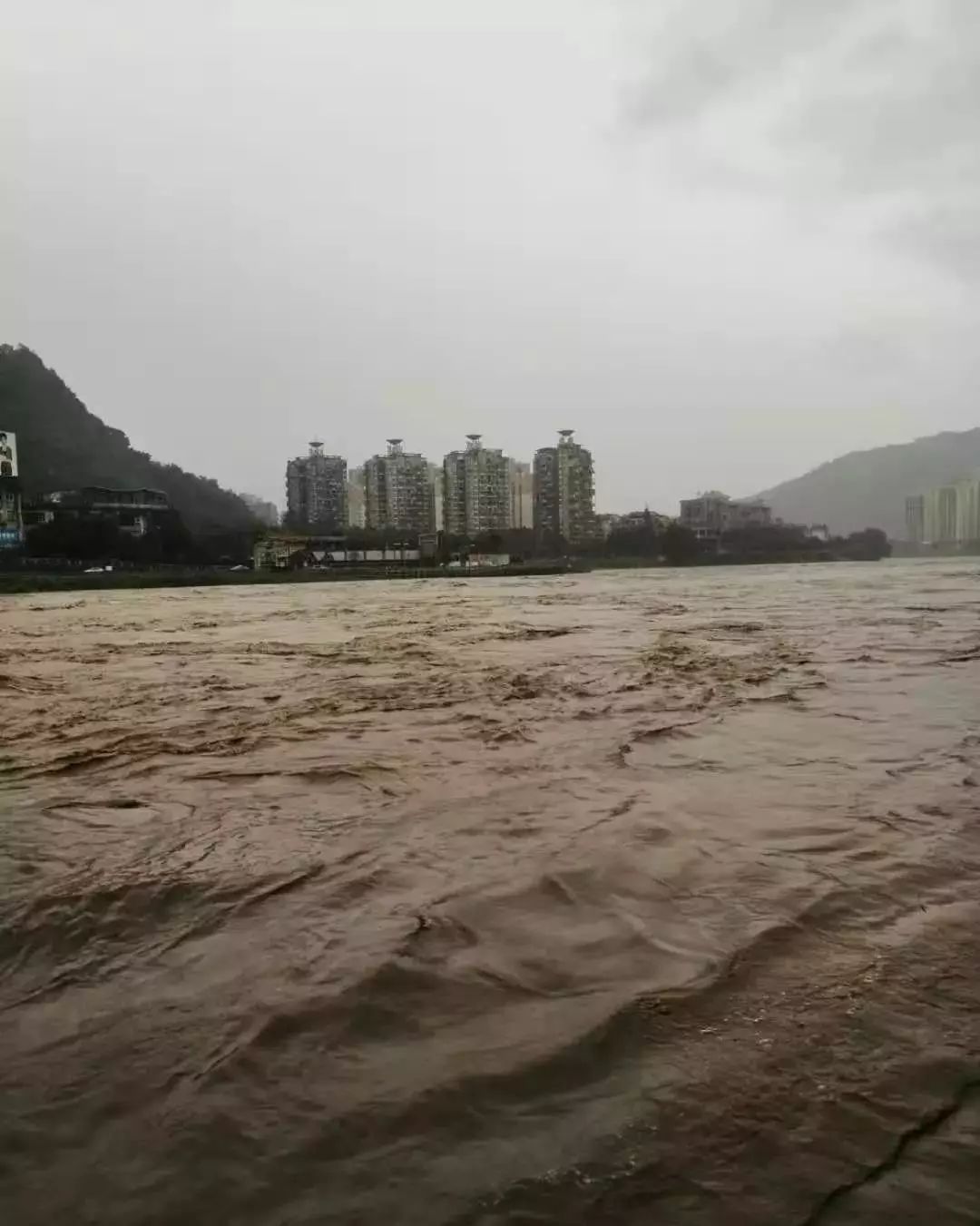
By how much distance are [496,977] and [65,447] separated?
8293 cm

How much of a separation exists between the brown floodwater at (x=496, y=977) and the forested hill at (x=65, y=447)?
6950cm

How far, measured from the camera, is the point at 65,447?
245 ft

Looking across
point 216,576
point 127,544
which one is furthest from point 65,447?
point 216,576

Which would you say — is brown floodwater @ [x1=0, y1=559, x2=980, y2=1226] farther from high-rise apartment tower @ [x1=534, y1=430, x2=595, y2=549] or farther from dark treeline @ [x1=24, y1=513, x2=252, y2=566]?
high-rise apartment tower @ [x1=534, y1=430, x2=595, y2=549]

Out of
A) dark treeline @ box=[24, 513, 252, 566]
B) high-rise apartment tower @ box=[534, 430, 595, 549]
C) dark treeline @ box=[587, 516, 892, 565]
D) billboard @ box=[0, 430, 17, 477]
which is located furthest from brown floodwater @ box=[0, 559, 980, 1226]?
high-rise apartment tower @ box=[534, 430, 595, 549]

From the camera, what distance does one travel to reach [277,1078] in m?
1.72

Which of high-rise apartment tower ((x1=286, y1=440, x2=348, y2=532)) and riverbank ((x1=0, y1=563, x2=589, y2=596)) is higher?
high-rise apartment tower ((x1=286, y1=440, x2=348, y2=532))

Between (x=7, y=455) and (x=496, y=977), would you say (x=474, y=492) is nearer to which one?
(x=7, y=455)

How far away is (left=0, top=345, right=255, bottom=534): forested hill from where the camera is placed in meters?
72.1

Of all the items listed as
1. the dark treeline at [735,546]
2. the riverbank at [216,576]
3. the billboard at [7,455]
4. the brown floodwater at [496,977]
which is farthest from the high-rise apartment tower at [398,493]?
the brown floodwater at [496,977]

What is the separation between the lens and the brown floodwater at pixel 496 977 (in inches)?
55.9

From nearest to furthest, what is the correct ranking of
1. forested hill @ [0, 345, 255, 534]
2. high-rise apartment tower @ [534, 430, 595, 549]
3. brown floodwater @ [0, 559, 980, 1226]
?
1. brown floodwater @ [0, 559, 980, 1226]
2. forested hill @ [0, 345, 255, 534]
3. high-rise apartment tower @ [534, 430, 595, 549]

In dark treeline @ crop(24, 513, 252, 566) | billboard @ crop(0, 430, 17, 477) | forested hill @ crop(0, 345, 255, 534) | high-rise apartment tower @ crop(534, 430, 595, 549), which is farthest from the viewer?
high-rise apartment tower @ crop(534, 430, 595, 549)

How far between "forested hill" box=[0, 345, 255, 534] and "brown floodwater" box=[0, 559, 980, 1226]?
6950 centimetres
